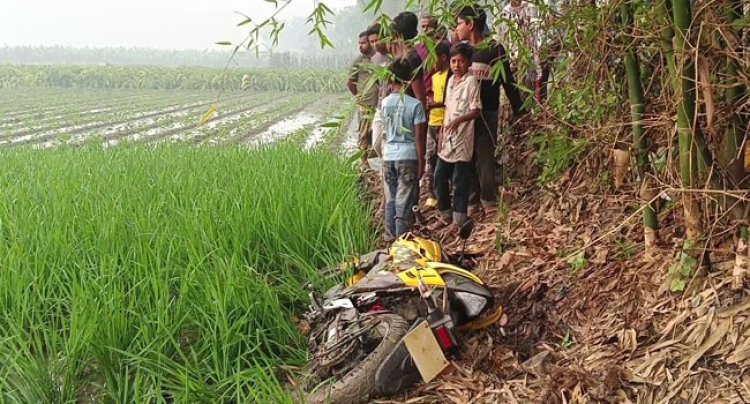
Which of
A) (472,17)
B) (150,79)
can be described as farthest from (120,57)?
(472,17)

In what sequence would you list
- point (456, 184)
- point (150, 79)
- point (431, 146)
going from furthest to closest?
point (150, 79) → point (431, 146) → point (456, 184)

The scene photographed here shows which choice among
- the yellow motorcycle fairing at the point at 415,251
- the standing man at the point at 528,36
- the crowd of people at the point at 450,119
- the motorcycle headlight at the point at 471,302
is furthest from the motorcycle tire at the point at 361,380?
the standing man at the point at 528,36

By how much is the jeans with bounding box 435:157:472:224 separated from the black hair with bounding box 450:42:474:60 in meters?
0.61

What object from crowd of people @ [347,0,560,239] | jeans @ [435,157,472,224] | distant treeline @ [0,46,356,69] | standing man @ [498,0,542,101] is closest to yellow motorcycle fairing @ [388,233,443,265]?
crowd of people @ [347,0,560,239]

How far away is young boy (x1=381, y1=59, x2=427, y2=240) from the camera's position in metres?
3.51

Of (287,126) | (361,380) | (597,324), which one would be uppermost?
(597,324)

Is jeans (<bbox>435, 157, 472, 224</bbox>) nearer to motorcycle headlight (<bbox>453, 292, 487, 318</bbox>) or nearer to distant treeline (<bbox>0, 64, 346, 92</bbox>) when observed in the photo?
motorcycle headlight (<bbox>453, 292, 487, 318</bbox>)

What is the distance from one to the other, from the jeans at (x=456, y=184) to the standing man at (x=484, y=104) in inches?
8.3

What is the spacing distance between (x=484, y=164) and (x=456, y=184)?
1.14 feet

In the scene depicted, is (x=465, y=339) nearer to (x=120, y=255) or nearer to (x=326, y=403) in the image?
(x=326, y=403)

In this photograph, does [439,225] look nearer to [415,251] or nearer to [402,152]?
[402,152]

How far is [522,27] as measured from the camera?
144 inches

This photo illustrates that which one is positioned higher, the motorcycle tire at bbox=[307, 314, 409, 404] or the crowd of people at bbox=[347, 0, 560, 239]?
the crowd of people at bbox=[347, 0, 560, 239]

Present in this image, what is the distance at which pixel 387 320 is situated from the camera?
2.26 m
